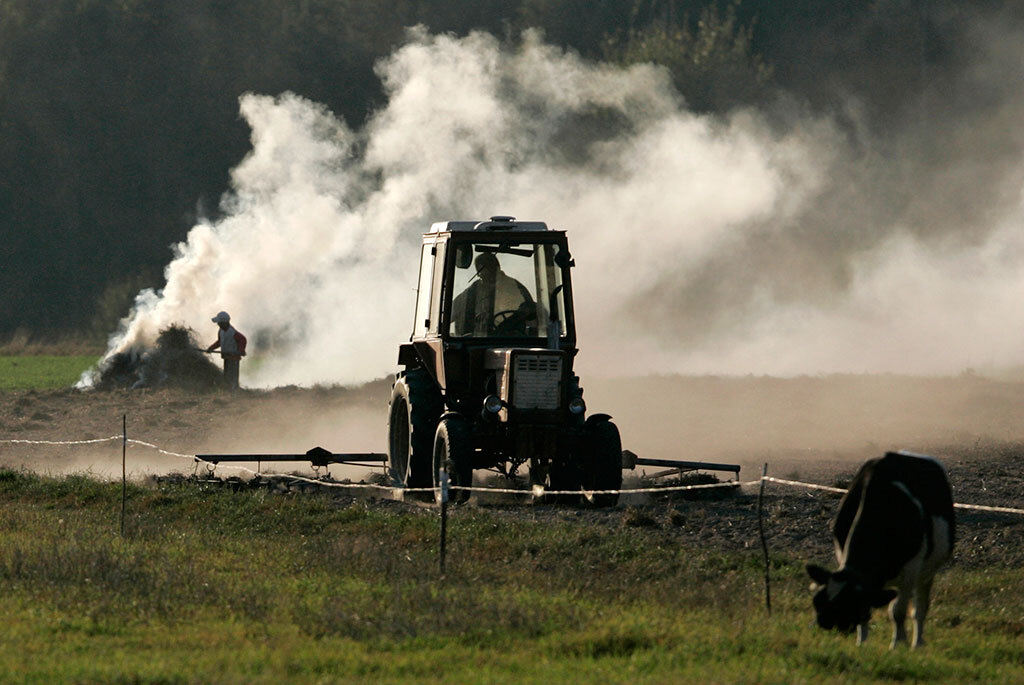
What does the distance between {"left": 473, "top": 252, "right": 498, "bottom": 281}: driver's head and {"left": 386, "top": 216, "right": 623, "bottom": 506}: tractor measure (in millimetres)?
12

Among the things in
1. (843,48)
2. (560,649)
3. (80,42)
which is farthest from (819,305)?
(80,42)

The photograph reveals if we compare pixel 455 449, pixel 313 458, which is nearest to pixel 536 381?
pixel 455 449

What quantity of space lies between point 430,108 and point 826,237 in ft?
48.3

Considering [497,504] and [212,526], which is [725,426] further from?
[212,526]

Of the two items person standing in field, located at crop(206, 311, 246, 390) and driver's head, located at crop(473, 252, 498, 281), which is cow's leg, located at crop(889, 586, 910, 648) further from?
person standing in field, located at crop(206, 311, 246, 390)

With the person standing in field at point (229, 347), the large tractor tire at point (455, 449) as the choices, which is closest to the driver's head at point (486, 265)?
the large tractor tire at point (455, 449)

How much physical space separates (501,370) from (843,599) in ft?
29.4

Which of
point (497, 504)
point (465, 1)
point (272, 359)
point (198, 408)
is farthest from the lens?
point (465, 1)

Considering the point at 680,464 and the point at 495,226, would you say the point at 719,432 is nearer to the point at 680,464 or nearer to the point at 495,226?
the point at 680,464

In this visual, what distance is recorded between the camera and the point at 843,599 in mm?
9875

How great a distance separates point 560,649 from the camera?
408 inches

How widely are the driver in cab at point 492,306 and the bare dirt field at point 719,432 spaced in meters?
2.09

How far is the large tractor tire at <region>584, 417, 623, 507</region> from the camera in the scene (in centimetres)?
1838

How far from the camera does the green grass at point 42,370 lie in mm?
51156
